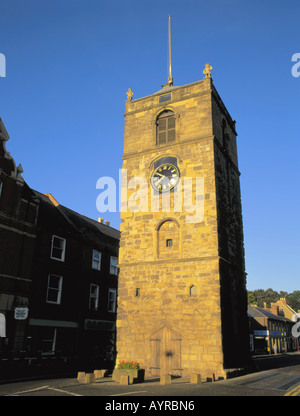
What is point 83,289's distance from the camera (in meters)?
27.5

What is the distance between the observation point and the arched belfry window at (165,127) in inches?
924

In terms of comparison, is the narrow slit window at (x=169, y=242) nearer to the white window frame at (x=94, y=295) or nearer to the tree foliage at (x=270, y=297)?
A: the white window frame at (x=94, y=295)

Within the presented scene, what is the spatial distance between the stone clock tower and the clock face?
68 millimetres

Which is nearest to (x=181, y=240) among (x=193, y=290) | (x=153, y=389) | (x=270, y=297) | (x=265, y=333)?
(x=193, y=290)

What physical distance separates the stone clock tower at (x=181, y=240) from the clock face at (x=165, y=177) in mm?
68

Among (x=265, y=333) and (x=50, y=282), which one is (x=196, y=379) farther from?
(x=265, y=333)

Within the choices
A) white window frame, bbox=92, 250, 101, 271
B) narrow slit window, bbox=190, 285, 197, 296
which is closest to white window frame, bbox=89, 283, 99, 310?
white window frame, bbox=92, 250, 101, 271

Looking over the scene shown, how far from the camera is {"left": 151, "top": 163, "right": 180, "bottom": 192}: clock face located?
71.6ft

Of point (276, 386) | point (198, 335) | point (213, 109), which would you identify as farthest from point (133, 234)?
point (276, 386)

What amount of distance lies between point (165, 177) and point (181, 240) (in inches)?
173

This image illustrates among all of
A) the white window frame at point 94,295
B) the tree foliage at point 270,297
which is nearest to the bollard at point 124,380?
the white window frame at point 94,295

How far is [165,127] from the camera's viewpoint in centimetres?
2384
